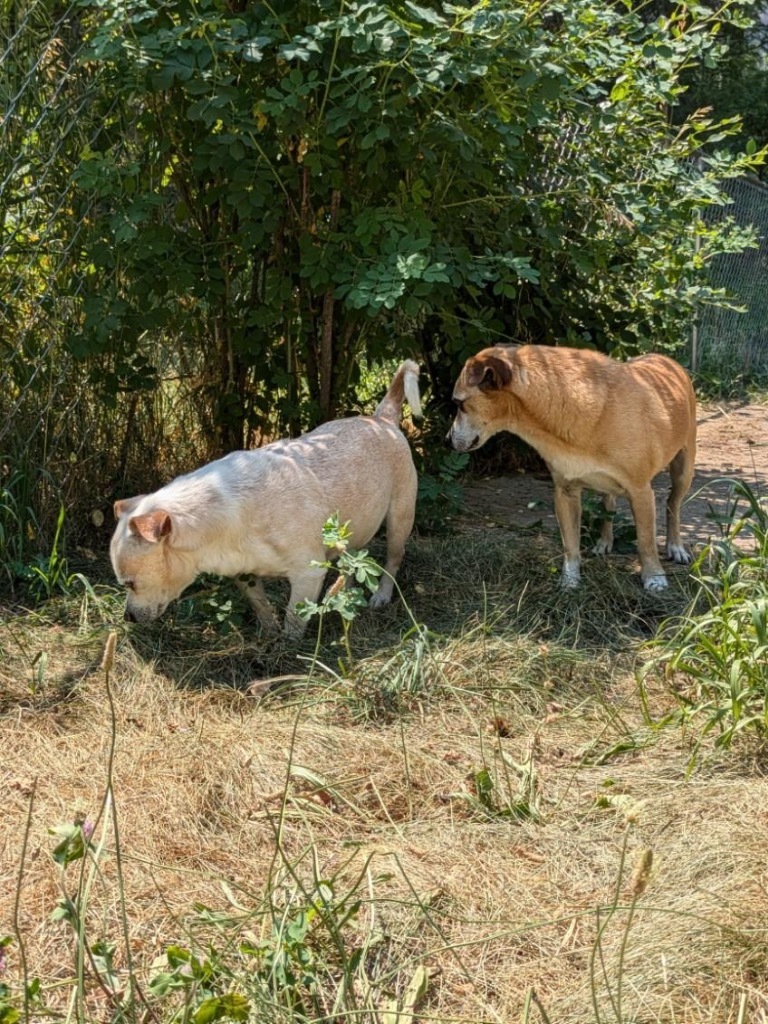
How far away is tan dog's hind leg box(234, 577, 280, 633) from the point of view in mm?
5735

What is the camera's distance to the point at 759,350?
1451 centimetres

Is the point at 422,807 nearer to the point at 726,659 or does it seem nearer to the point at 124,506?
the point at 726,659

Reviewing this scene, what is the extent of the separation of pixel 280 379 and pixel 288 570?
1690 mm

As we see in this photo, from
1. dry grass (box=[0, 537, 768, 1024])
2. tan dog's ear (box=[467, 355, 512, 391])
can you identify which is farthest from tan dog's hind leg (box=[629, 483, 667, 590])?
tan dog's ear (box=[467, 355, 512, 391])

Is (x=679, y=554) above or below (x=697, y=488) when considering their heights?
above

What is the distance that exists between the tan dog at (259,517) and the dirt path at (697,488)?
1580 millimetres

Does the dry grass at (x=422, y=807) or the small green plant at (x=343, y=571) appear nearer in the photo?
the dry grass at (x=422, y=807)

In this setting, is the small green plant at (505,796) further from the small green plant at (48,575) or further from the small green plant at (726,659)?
the small green plant at (48,575)

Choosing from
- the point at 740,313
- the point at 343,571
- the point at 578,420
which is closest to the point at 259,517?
the point at 343,571

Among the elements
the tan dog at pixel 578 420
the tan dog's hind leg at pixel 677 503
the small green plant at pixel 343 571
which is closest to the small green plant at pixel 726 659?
the tan dog at pixel 578 420

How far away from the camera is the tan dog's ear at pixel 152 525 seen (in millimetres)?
5051

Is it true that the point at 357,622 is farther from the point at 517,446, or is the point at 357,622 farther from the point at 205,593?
the point at 517,446

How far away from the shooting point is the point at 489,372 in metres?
6.04

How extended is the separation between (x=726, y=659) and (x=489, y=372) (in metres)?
2.01
